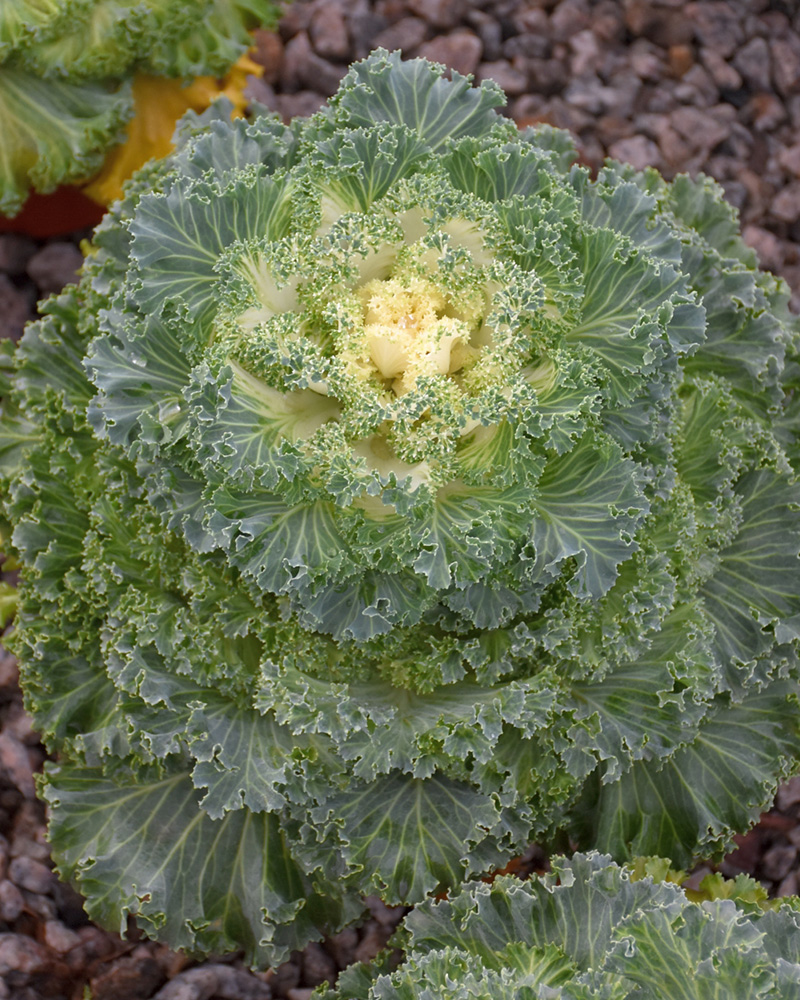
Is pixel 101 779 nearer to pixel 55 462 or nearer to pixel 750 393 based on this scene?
pixel 55 462

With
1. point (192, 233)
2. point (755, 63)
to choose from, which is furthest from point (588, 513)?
point (755, 63)

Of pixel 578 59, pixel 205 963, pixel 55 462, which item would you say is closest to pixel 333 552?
pixel 55 462

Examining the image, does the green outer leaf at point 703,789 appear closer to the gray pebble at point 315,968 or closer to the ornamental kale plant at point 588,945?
the ornamental kale plant at point 588,945

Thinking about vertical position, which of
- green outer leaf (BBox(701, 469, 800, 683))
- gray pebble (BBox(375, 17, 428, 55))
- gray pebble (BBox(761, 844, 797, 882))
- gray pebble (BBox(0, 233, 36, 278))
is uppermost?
gray pebble (BBox(375, 17, 428, 55))

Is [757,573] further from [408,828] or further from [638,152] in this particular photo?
[638,152]

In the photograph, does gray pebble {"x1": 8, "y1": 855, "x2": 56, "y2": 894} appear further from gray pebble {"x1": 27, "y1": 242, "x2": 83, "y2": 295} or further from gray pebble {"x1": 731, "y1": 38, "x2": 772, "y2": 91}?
gray pebble {"x1": 731, "y1": 38, "x2": 772, "y2": 91}

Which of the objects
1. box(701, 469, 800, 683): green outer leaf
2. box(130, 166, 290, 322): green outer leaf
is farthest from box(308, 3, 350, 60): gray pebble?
box(701, 469, 800, 683): green outer leaf

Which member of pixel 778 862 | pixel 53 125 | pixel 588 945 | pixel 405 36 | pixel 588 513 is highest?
pixel 405 36
